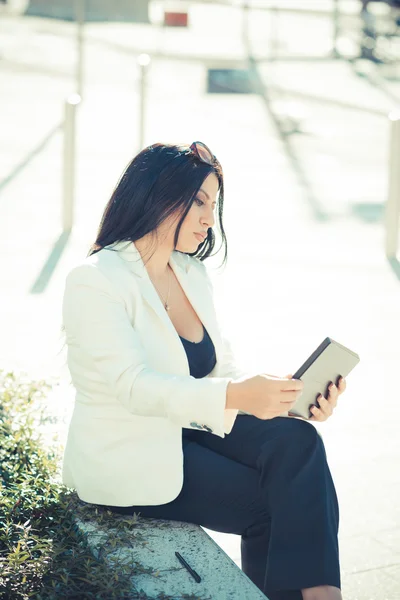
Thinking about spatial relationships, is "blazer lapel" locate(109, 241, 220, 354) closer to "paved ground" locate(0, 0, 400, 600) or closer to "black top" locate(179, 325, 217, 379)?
"black top" locate(179, 325, 217, 379)

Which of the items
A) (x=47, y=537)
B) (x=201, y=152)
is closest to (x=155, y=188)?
(x=201, y=152)

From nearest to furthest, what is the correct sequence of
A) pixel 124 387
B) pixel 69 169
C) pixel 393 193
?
pixel 124 387
pixel 393 193
pixel 69 169

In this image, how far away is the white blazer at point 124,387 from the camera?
9.37 feet

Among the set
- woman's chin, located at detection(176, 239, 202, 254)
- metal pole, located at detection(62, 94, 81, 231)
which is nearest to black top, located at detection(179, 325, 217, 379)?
woman's chin, located at detection(176, 239, 202, 254)

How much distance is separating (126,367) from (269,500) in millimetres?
559

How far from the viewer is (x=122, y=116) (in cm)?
1278

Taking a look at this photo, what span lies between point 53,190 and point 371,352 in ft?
15.1

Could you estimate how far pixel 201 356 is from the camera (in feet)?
10.8

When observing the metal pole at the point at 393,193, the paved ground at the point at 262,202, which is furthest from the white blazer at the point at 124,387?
the metal pole at the point at 393,193

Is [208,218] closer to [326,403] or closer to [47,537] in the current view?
[326,403]

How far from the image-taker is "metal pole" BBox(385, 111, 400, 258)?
318 inches

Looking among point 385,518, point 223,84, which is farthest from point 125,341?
point 223,84

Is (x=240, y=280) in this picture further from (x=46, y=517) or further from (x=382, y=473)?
(x=46, y=517)

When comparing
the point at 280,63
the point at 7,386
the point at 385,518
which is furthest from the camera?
the point at 280,63
